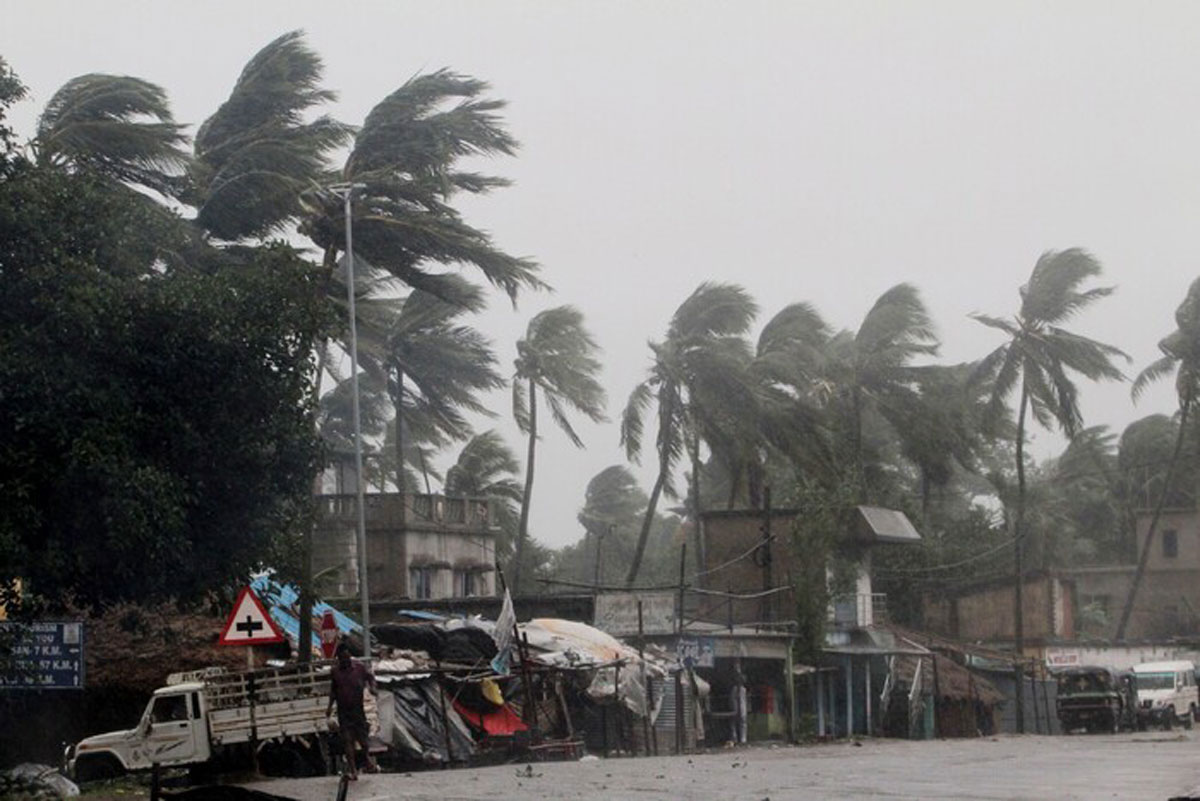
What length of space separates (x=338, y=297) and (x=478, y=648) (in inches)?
328

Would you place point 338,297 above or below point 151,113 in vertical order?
below

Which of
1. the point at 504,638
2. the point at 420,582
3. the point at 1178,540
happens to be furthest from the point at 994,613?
the point at 504,638

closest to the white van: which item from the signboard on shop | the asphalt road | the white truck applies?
the signboard on shop

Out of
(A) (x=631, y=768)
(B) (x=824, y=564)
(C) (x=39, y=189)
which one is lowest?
(A) (x=631, y=768)

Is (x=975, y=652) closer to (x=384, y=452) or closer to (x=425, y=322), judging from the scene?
(x=425, y=322)

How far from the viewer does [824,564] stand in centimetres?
4525

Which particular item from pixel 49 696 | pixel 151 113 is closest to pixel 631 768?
pixel 49 696

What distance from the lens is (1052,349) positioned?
193 ft

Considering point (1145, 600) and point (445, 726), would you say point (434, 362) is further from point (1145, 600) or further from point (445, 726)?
point (1145, 600)

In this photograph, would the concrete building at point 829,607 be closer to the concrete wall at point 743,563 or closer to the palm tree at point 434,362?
the concrete wall at point 743,563

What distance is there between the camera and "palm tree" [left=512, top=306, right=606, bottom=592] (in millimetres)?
58125

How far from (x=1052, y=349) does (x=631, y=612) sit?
25.3 meters

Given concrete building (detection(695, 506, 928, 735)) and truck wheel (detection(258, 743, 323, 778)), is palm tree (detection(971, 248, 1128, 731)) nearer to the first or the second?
concrete building (detection(695, 506, 928, 735))

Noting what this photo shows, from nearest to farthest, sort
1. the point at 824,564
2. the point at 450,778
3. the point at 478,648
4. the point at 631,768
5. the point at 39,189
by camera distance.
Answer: the point at 39,189 → the point at 450,778 → the point at 631,768 → the point at 478,648 → the point at 824,564
